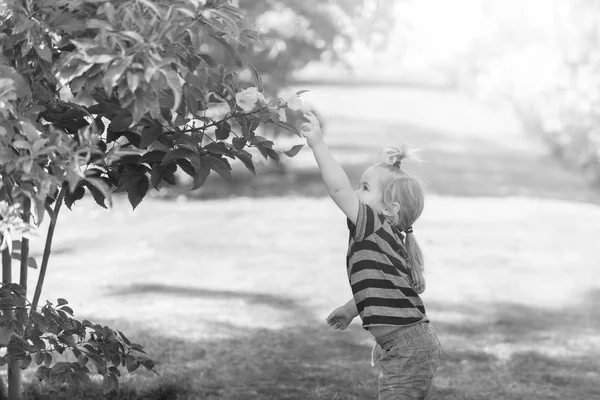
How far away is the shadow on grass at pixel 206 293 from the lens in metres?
6.89

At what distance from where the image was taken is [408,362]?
12.3 feet

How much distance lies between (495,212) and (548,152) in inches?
296

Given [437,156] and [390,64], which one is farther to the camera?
[390,64]

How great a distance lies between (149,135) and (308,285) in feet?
13.5

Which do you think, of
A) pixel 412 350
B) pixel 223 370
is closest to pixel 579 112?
pixel 223 370

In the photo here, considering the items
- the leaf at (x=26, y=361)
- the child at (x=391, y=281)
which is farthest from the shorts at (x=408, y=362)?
the leaf at (x=26, y=361)

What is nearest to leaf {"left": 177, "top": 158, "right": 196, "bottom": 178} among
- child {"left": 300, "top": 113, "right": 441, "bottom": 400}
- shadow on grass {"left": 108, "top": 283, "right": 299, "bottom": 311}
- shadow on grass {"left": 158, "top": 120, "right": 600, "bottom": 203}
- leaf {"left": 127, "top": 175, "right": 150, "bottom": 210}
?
leaf {"left": 127, "top": 175, "right": 150, "bottom": 210}

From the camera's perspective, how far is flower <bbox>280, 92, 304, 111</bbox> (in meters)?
3.23

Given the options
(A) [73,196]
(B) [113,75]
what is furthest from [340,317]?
(B) [113,75]

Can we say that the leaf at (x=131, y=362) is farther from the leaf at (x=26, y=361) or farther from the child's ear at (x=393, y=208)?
the child's ear at (x=393, y=208)

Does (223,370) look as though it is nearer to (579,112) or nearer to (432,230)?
(432,230)

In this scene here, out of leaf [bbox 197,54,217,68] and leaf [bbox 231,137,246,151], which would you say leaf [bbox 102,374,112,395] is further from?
leaf [bbox 197,54,217,68]

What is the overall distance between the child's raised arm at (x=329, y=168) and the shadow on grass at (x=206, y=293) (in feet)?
10.6

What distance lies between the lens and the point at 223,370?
17.2 feet
